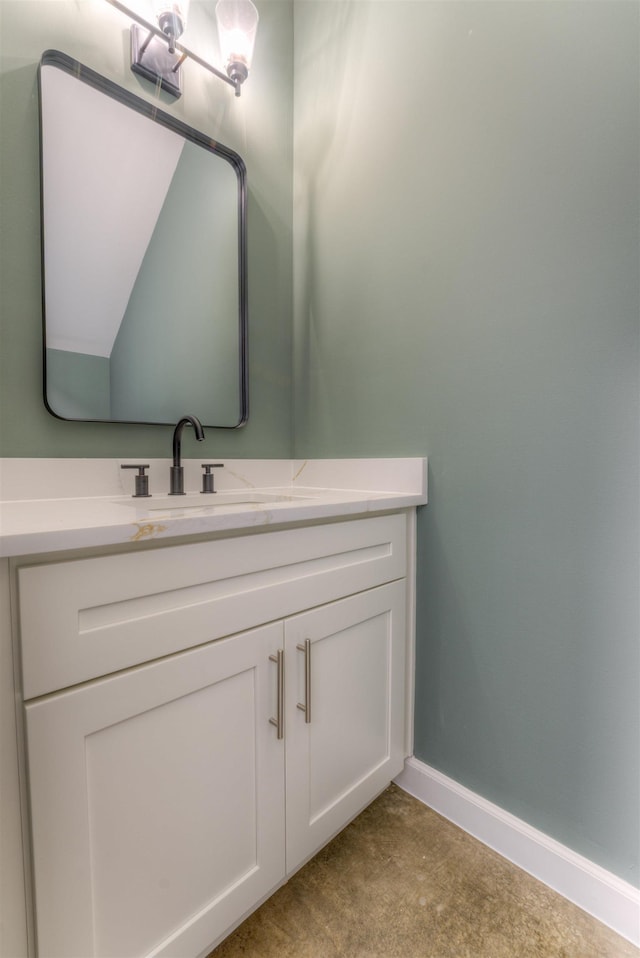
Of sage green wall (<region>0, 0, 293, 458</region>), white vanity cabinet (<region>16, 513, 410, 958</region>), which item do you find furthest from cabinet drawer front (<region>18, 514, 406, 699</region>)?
sage green wall (<region>0, 0, 293, 458</region>)

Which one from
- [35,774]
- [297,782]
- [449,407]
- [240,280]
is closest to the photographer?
[35,774]

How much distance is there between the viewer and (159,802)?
29.0 inches

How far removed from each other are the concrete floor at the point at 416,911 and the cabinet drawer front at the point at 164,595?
2.12ft

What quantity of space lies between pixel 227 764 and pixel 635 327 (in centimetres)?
113

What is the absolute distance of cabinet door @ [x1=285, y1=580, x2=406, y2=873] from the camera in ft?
3.14

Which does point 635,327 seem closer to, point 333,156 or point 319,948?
point 333,156

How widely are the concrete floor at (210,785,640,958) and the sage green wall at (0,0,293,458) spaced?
1.10 m

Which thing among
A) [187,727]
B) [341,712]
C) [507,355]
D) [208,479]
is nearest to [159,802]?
[187,727]

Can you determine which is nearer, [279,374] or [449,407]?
[449,407]

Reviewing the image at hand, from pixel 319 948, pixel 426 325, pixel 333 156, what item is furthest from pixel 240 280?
pixel 319 948

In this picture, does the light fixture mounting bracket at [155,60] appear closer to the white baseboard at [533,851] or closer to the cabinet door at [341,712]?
the cabinet door at [341,712]

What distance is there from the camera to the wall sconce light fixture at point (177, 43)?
116 cm

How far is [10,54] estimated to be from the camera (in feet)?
3.33

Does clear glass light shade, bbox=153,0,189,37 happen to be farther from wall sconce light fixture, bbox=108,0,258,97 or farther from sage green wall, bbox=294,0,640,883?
sage green wall, bbox=294,0,640,883
